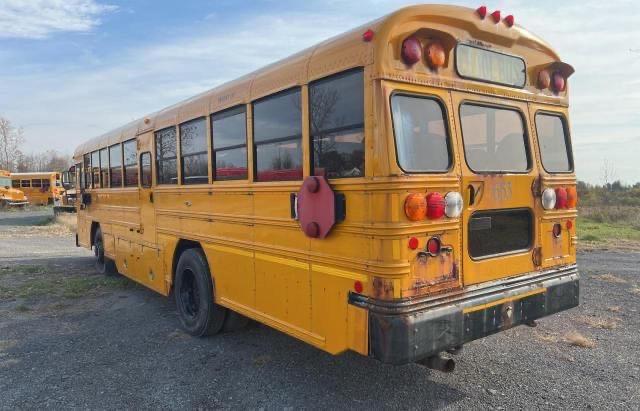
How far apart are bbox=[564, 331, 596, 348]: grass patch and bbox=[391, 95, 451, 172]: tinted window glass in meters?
2.74

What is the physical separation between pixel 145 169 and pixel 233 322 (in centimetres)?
258

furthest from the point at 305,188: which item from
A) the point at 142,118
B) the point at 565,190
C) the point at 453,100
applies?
the point at 142,118

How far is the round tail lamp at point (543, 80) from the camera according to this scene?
162 inches

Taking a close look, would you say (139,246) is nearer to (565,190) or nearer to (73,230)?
(565,190)

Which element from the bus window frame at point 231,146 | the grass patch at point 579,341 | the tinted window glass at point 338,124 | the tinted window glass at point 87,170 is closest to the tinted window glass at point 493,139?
the tinted window glass at point 338,124

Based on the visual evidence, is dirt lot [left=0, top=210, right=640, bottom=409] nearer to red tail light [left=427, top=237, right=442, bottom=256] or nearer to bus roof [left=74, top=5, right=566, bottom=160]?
red tail light [left=427, top=237, right=442, bottom=256]

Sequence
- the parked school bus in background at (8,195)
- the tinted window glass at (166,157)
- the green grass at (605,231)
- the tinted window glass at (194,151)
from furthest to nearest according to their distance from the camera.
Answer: the parked school bus in background at (8,195) < the green grass at (605,231) < the tinted window glass at (166,157) < the tinted window glass at (194,151)

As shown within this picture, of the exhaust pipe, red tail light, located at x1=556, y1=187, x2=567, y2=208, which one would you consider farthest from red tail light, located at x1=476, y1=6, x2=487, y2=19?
the exhaust pipe

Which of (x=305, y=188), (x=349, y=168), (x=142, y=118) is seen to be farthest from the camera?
(x=142, y=118)

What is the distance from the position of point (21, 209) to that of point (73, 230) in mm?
16857

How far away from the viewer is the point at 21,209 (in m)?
33.5

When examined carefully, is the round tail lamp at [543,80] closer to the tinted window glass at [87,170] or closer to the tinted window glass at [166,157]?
the tinted window glass at [166,157]

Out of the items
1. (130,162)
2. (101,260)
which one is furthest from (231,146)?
(101,260)

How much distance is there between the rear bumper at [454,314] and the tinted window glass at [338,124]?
35.3 inches
